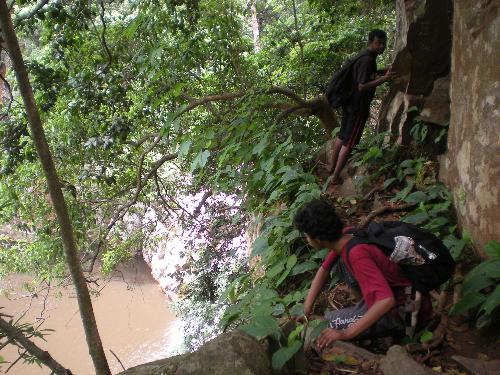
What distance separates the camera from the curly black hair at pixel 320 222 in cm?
213

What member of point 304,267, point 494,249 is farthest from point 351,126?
point 494,249

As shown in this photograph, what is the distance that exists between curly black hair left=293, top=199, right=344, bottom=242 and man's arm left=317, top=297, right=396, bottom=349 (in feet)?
1.22

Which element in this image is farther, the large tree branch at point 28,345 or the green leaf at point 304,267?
the green leaf at point 304,267

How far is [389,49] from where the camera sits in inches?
326

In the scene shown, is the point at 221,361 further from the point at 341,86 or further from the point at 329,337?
the point at 341,86

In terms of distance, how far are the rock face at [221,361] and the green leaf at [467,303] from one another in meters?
1.06

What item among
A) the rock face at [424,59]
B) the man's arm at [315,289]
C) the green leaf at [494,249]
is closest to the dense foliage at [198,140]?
the man's arm at [315,289]

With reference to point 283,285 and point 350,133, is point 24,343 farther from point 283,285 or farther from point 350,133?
point 350,133

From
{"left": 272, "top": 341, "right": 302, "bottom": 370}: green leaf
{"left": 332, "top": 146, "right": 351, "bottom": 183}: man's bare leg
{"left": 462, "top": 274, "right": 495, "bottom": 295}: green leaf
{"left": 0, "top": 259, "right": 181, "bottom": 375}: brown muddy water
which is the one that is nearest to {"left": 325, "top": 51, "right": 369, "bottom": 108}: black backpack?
{"left": 332, "top": 146, "right": 351, "bottom": 183}: man's bare leg

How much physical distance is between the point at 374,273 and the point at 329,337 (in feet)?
1.28

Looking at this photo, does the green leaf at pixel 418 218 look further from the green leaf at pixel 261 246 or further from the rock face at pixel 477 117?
the green leaf at pixel 261 246

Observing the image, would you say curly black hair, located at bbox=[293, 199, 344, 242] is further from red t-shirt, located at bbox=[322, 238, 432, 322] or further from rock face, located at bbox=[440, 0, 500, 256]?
rock face, located at bbox=[440, 0, 500, 256]

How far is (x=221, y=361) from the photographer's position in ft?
6.17

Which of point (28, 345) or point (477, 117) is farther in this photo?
point (477, 117)
